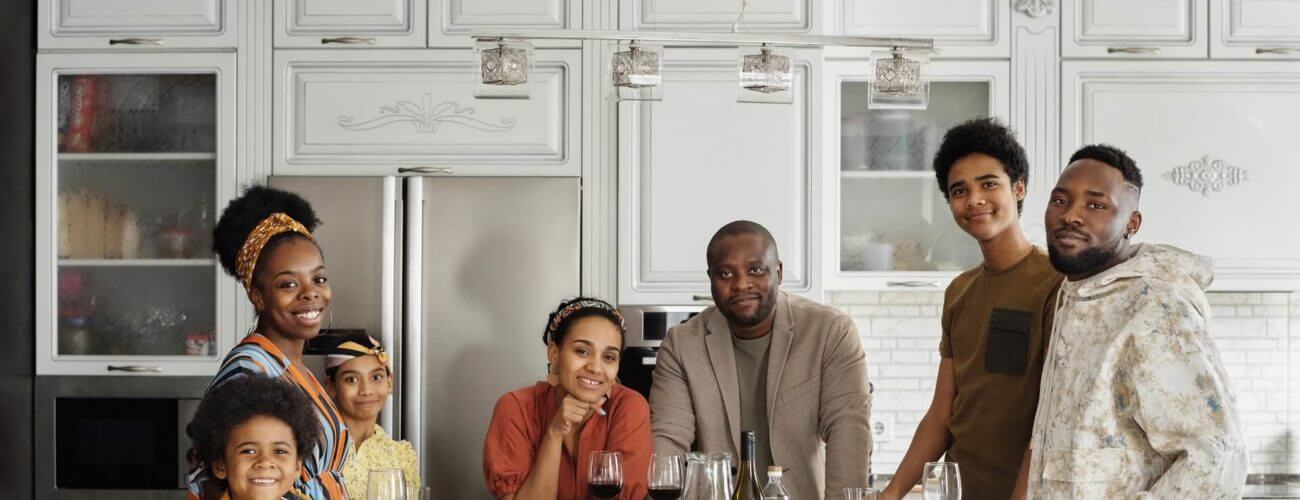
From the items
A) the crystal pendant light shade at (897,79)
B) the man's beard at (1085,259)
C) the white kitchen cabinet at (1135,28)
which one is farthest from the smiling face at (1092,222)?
the white kitchen cabinet at (1135,28)

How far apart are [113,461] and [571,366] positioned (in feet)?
6.09

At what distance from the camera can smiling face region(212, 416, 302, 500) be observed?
1.85 m

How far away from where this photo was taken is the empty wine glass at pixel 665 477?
6.83 feet

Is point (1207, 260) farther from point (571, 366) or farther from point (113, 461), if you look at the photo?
point (113, 461)

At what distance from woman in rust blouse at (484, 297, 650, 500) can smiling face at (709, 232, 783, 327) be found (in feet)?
0.81

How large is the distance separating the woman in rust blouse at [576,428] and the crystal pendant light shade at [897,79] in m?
0.76

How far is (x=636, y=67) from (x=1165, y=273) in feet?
3.55

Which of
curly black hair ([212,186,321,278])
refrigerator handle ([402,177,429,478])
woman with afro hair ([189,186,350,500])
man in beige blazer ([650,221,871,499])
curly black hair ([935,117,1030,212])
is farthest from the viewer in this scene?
refrigerator handle ([402,177,429,478])

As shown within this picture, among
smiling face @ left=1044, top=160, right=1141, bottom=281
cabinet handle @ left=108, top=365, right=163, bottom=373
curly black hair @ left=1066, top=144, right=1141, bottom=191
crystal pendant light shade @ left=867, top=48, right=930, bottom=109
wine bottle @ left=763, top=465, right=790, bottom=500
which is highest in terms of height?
crystal pendant light shade @ left=867, top=48, right=930, bottom=109

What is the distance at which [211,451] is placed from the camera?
73.6 inches

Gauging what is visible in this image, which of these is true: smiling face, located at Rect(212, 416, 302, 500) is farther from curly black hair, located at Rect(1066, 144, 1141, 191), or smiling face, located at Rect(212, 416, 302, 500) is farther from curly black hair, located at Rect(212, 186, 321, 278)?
curly black hair, located at Rect(1066, 144, 1141, 191)

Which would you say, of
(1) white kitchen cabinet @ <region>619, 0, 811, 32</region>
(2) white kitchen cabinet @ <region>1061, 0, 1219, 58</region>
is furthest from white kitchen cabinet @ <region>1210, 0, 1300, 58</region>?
(1) white kitchen cabinet @ <region>619, 0, 811, 32</region>

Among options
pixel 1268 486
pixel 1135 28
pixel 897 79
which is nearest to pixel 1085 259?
pixel 897 79

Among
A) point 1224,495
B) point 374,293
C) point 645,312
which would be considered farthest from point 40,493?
point 1224,495
